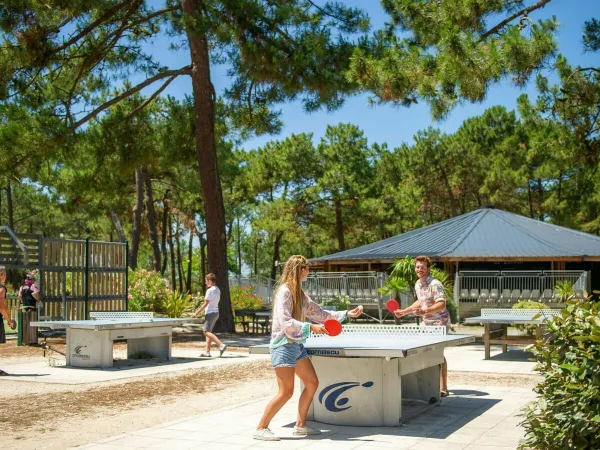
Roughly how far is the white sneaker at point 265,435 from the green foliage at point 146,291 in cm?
1664

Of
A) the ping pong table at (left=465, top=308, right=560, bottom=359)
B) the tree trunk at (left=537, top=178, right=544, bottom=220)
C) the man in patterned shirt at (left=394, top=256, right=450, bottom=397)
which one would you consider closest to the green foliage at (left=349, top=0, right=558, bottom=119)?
the ping pong table at (left=465, top=308, right=560, bottom=359)

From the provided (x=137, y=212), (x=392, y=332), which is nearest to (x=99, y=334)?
(x=392, y=332)

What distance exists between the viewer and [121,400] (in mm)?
10188

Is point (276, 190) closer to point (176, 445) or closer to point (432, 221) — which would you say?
point (432, 221)

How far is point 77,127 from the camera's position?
20906mm

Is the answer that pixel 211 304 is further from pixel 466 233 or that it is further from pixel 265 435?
pixel 466 233

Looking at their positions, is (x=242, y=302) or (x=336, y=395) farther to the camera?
(x=242, y=302)

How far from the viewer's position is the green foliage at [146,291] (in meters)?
23.6

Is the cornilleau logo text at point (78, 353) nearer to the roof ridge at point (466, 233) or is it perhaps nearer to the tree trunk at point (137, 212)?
the tree trunk at point (137, 212)

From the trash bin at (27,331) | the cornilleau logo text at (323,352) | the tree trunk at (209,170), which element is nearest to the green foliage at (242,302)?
the tree trunk at (209,170)

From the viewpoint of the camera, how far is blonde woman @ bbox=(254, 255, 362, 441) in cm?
727

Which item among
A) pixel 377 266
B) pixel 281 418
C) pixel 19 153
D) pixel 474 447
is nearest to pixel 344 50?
pixel 19 153

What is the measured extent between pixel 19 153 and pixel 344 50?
8727mm

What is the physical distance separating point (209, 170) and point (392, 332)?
1305 cm
